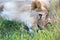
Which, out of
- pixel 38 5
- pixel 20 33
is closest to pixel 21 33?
pixel 20 33

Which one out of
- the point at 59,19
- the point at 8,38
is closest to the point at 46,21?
the point at 59,19

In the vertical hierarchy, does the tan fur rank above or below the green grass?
above

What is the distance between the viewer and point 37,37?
3148 mm

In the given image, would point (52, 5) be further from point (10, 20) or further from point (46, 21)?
point (10, 20)

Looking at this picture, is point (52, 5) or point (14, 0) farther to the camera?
point (14, 0)

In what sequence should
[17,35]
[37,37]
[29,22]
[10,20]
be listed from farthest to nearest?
[10,20]
[29,22]
[17,35]
[37,37]

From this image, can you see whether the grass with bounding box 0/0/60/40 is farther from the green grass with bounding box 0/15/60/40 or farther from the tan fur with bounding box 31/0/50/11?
the tan fur with bounding box 31/0/50/11

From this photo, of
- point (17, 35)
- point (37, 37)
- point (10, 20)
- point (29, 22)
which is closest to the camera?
point (37, 37)

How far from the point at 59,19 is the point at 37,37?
379 mm

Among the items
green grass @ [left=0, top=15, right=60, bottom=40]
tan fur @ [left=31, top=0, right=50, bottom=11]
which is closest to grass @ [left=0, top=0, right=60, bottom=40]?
green grass @ [left=0, top=15, right=60, bottom=40]

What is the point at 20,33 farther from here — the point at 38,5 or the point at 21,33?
the point at 38,5

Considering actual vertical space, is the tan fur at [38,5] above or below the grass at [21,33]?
above

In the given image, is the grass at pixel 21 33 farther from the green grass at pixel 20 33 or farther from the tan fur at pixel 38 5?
the tan fur at pixel 38 5

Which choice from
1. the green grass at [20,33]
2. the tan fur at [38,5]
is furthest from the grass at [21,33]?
the tan fur at [38,5]
